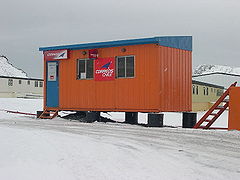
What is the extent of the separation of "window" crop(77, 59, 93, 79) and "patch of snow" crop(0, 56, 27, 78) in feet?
373

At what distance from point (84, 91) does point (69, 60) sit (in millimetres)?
1764

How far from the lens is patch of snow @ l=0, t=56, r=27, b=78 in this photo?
126 metres

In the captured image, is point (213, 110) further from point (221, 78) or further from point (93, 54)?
point (221, 78)

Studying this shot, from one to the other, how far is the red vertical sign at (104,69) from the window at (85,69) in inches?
12.8

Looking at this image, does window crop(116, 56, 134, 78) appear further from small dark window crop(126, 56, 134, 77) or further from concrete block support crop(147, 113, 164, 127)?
concrete block support crop(147, 113, 164, 127)

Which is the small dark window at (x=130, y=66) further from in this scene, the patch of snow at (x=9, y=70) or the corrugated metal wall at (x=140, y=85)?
the patch of snow at (x=9, y=70)

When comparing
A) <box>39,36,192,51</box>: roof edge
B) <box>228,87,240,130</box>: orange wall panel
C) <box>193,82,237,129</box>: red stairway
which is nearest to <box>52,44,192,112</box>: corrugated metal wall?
<box>39,36,192,51</box>: roof edge

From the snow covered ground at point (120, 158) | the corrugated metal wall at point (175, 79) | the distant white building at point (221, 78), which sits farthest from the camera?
the distant white building at point (221, 78)

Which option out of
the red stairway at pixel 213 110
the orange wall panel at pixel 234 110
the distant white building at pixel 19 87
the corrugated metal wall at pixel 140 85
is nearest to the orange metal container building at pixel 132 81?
the corrugated metal wall at pixel 140 85

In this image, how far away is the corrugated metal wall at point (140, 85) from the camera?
13.8 meters

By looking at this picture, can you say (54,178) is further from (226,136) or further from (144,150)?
(226,136)

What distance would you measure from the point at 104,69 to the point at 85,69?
1.17 m

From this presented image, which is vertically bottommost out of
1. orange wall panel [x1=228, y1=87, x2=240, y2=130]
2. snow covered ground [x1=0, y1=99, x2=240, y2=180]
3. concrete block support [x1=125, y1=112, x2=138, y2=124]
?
concrete block support [x1=125, y1=112, x2=138, y2=124]

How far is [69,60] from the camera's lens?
1638 cm
